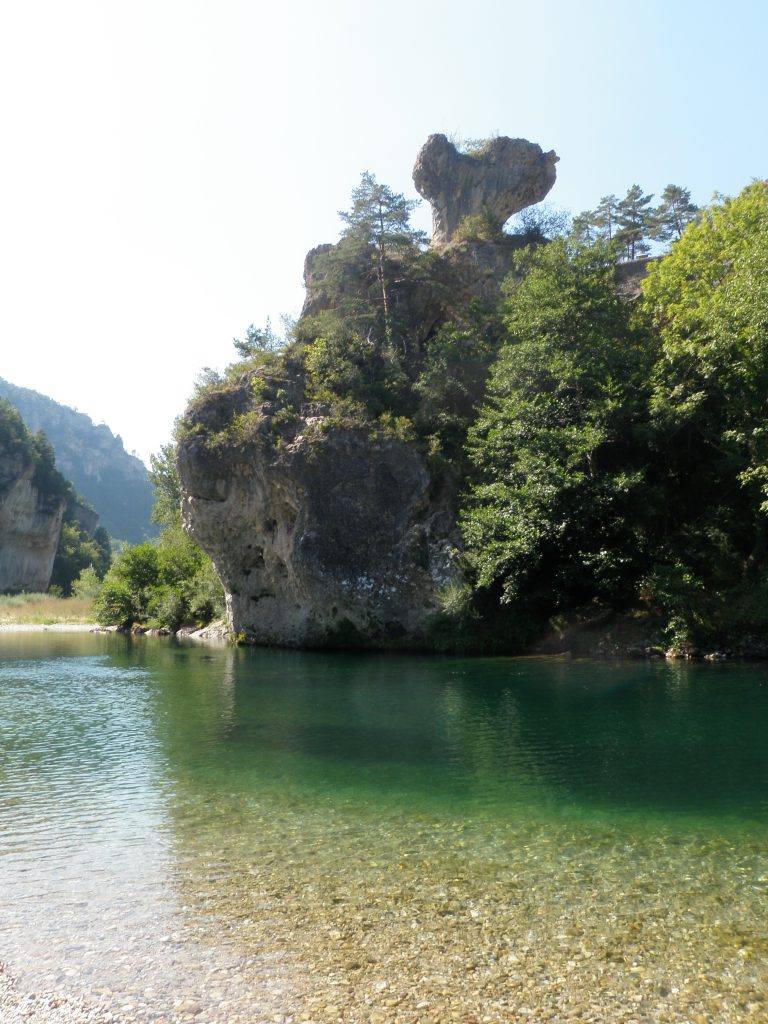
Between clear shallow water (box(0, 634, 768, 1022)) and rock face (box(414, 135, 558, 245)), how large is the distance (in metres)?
39.2

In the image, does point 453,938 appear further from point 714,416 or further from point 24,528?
point 24,528

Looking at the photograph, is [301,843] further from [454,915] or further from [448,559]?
[448,559]

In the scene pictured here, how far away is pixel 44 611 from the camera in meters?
60.2

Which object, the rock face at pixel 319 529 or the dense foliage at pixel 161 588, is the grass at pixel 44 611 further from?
the rock face at pixel 319 529

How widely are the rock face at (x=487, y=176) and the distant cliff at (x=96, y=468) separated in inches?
5668

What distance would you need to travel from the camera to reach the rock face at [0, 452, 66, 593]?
8219 cm

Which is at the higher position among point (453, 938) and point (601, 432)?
point (601, 432)

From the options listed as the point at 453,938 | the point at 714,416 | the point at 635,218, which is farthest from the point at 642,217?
the point at 453,938

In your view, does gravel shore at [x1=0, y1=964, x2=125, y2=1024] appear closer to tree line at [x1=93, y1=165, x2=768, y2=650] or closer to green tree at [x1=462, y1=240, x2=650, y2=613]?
tree line at [x1=93, y1=165, x2=768, y2=650]

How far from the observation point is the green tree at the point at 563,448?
82.0 feet

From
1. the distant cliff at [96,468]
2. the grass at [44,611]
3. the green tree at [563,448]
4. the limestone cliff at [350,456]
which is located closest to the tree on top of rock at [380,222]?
the limestone cliff at [350,456]

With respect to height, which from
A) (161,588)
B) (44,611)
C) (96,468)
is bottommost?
(44,611)

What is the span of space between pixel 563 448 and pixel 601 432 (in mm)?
1463

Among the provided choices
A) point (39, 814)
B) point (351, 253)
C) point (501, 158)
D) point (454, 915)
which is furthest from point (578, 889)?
point (501, 158)
